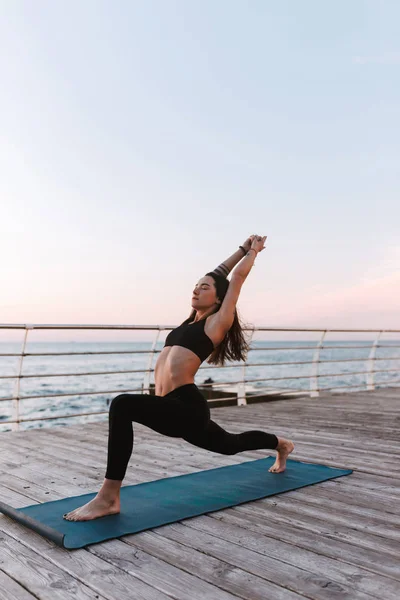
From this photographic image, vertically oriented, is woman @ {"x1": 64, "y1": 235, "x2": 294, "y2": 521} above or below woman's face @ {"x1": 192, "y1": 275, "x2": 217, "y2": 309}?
below

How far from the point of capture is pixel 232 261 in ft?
8.71

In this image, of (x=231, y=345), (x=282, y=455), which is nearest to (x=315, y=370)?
(x=282, y=455)

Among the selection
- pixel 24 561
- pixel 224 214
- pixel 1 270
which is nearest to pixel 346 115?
pixel 224 214

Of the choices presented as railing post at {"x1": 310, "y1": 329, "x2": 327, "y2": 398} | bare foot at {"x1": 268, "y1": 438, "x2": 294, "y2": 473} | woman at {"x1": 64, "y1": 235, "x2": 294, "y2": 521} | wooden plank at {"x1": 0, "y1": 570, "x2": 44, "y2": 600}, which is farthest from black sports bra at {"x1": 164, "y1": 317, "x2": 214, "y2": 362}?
railing post at {"x1": 310, "y1": 329, "x2": 327, "y2": 398}

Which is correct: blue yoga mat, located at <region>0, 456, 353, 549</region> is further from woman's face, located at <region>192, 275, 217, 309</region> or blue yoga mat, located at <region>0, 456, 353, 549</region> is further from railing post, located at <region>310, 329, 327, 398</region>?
railing post, located at <region>310, 329, 327, 398</region>

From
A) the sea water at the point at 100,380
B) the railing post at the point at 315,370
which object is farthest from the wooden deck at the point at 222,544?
the sea water at the point at 100,380

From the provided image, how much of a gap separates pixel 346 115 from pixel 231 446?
1026 cm

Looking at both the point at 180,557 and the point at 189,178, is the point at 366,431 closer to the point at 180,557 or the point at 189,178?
the point at 180,557

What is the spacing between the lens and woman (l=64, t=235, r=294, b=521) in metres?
2.07

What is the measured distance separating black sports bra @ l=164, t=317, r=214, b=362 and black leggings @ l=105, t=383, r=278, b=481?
0.50 ft

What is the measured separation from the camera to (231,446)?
2.43 m

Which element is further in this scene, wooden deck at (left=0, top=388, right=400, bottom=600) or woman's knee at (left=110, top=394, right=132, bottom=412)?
woman's knee at (left=110, top=394, right=132, bottom=412)

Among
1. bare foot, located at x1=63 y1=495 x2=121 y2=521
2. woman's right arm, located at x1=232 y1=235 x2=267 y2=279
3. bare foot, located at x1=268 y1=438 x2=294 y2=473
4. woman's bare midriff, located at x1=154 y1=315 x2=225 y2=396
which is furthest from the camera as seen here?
bare foot, located at x1=268 y1=438 x2=294 y2=473

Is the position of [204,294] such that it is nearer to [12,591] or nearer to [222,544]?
[222,544]
